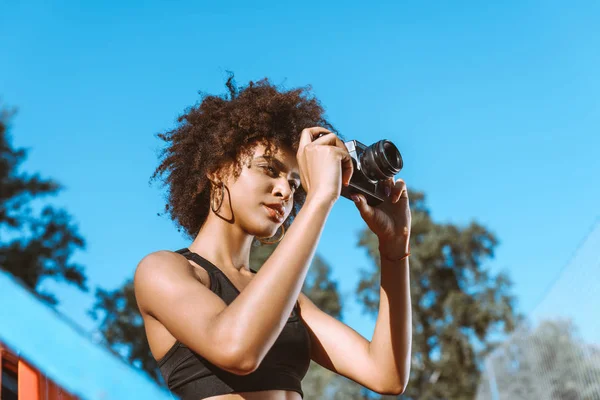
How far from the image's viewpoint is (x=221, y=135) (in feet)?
6.84

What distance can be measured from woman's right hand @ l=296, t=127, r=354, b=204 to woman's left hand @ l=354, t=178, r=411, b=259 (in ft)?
0.98

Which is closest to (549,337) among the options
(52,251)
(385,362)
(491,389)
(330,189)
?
(491,389)

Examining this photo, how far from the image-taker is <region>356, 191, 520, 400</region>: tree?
2088cm

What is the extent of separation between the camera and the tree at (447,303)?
822 inches

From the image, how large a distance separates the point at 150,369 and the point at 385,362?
17.7 meters

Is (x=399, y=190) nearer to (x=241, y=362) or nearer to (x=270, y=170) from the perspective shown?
(x=270, y=170)

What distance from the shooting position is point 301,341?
1782 millimetres

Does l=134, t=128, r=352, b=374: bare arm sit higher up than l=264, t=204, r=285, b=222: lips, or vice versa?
l=264, t=204, r=285, b=222: lips

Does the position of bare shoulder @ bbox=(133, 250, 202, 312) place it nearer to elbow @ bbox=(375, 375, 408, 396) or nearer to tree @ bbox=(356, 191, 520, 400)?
elbow @ bbox=(375, 375, 408, 396)

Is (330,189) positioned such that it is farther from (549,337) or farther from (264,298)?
(549,337)

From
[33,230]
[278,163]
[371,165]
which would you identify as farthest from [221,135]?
[33,230]

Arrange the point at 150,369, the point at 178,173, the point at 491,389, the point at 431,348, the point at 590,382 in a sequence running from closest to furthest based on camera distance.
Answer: the point at 178,173, the point at 590,382, the point at 491,389, the point at 150,369, the point at 431,348

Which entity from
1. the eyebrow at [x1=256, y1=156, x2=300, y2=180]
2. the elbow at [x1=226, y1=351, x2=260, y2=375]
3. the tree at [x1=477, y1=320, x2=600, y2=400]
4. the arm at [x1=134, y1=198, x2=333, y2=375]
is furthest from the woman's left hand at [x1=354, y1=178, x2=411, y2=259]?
the tree at [x1=477, y1=320, x2=600, y2=400]

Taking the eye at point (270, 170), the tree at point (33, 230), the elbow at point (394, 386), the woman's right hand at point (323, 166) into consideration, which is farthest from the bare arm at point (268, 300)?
the tree at point (33, 230)
